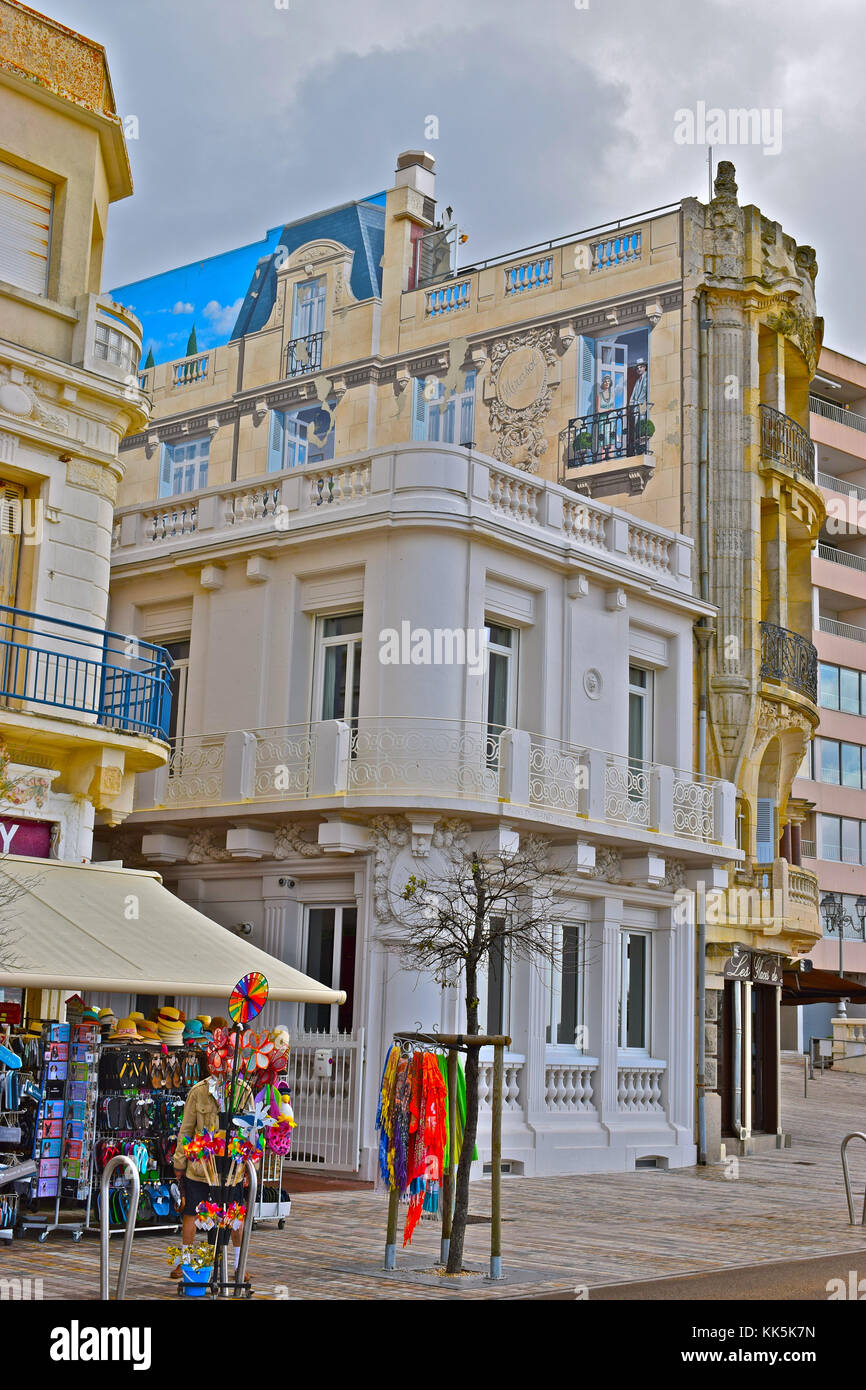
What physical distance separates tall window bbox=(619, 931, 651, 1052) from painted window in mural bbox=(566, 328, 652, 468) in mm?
8016

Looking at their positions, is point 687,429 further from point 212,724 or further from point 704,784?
point 212,724

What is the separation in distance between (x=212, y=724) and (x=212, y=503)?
3157 mm

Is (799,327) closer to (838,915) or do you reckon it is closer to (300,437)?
(300,437)

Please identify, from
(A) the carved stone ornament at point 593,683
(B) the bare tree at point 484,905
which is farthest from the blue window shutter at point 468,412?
(B) the bare tree at point 484,905

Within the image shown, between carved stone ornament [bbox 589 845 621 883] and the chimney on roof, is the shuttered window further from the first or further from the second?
the chimney on roof

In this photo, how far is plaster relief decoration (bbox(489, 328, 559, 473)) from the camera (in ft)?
88.7

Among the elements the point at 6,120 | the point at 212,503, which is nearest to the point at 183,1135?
the point at 6,120

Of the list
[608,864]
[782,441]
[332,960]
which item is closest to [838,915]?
[782,441]

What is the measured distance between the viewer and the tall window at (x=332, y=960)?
65.5ft

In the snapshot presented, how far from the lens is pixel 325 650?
21.5 metres

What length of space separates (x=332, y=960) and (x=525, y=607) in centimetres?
541

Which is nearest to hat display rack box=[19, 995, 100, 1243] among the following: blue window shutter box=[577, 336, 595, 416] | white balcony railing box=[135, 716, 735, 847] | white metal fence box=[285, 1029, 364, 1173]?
white metal fence box=[285, 1029, 364, 1173]
